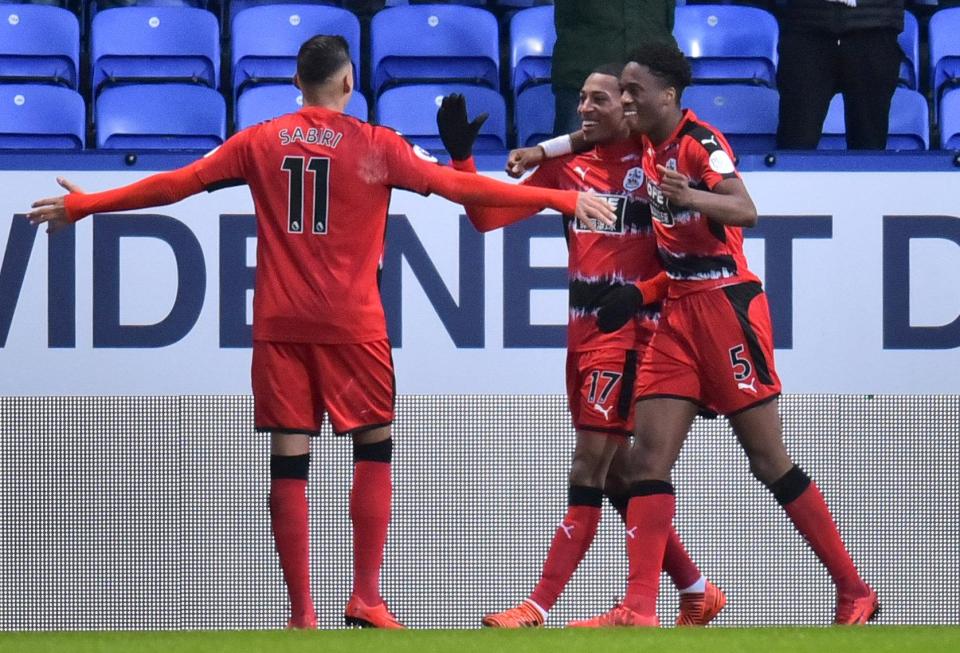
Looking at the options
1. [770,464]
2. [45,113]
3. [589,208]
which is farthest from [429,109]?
[770,464]

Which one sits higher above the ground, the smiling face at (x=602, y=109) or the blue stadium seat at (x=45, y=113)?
the blue stadium seat at (x=45, y=113)

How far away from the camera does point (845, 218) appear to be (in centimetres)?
612

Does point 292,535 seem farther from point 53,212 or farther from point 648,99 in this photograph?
point 648,99

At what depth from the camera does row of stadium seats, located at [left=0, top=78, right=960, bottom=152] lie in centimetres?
702

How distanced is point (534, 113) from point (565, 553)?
8.42ft

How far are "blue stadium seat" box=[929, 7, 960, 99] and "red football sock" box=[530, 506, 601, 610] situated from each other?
12.1ft

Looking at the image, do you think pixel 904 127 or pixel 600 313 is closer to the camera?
pixel 600 313

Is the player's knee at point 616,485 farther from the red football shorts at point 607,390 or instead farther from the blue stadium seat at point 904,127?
the blue stadium seat at point 904,127

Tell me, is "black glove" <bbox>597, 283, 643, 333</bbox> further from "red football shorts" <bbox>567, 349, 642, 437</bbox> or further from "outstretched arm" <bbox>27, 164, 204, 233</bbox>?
"outstretched arm" <bbox>27, 164, 204, 233</bbox>

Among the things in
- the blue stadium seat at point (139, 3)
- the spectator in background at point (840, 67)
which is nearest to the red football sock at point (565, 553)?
the spectator in background at point (840, 67)

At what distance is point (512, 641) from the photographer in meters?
4.12

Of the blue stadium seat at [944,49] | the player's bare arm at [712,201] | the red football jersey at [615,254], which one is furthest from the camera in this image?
the blue stadium seat at [944,49]

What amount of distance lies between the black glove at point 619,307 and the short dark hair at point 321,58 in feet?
3.61

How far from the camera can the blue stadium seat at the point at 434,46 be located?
7.65 meters
